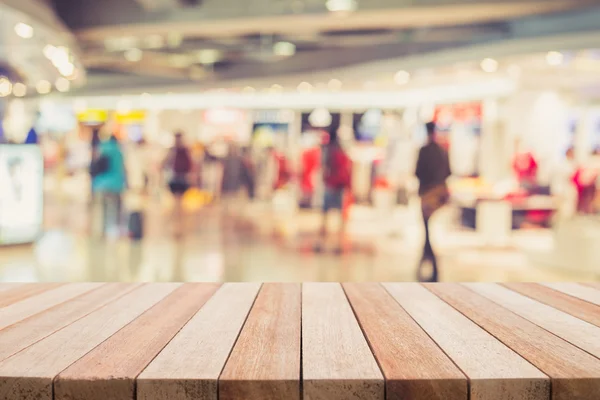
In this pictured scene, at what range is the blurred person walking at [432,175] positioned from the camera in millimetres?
6441

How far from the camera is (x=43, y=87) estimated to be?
17641mm

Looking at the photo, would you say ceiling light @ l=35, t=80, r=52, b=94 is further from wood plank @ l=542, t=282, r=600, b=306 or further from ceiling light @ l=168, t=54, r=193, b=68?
wood plank @ l=542, t=282, r=600, b=306

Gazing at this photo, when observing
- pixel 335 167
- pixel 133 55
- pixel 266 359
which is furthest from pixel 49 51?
pixel 266 359

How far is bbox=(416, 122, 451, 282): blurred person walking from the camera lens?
6.44 metres

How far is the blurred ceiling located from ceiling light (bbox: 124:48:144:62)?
0.02 m

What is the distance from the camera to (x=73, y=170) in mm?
17562

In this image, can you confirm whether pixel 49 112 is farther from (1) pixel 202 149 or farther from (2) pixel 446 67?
(2) pixel 446 67

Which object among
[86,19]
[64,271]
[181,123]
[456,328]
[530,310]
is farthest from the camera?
[181,123]

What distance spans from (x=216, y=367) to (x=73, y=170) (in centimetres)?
1759

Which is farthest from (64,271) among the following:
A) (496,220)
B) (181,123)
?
(181,123)

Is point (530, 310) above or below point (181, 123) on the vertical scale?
below

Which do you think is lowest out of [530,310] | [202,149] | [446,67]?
[530,310]

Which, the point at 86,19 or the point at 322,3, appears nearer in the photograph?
the point at 322,3

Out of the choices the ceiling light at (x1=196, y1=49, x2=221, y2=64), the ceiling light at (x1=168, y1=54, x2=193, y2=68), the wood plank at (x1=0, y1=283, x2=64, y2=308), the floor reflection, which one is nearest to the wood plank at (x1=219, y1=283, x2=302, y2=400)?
the wood plank at (x1=0, y1=283, x2=64, y2=308)
